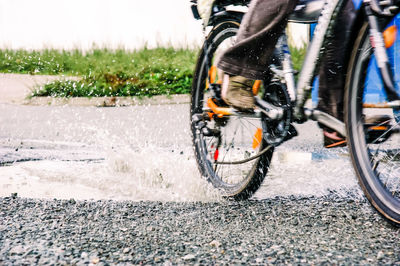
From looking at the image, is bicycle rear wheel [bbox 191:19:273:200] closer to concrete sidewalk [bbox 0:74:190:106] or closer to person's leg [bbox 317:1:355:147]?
person's leg [bbox 317:1:355:147]

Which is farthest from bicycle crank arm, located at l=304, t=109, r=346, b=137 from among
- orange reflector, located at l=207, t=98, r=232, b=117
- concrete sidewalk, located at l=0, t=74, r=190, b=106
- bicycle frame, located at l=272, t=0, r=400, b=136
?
concrete sidewalk, located at l=0, t=74, r=190, b=106

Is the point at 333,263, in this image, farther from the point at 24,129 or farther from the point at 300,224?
the point at 24,129

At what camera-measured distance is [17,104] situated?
952 centimetres

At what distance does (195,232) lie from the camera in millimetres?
2432

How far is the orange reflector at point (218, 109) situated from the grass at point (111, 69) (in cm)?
542

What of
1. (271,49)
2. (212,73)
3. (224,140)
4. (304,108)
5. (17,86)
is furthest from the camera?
(17,86)

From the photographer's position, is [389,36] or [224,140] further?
[224,140]

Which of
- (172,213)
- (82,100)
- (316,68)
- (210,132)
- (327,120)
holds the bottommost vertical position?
(82,100)

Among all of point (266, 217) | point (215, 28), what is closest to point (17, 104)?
point (215, 28)

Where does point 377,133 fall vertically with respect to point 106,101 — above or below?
above

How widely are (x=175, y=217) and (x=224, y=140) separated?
2.93 feet

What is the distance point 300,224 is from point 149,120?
5.37m

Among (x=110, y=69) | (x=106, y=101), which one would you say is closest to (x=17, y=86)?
(x=110, y=69)

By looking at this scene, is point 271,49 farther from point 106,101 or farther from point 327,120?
point 106,101
